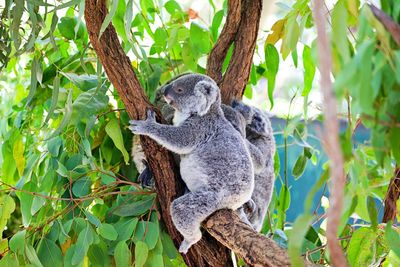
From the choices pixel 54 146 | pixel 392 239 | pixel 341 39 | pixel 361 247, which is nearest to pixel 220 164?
pixel 361 247

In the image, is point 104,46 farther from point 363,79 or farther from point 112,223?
point 363,79

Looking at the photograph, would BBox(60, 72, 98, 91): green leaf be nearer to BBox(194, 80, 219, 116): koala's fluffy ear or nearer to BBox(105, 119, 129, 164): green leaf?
BBox(105, 119, 129, 164): green leaf

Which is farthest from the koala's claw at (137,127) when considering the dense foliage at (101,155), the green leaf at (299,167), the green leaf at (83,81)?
the green leaf at (299,167)

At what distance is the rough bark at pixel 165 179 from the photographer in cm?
195

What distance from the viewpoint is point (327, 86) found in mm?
752

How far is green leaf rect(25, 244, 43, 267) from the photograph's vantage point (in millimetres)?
2247

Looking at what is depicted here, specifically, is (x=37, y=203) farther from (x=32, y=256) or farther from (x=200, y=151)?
(x=200, y=151)

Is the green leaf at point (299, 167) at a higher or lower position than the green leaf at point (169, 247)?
lower

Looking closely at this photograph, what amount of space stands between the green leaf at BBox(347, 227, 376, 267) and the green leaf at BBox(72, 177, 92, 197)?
934 mm

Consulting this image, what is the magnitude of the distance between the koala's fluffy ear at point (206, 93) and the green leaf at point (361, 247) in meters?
0.68

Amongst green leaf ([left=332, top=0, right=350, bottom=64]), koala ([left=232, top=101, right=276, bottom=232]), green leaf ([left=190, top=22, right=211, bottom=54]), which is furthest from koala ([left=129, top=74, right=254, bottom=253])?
green leaf ([left=332, top=0, right=350, bottom=64])

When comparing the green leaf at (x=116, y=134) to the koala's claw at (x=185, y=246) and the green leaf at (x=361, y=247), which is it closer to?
the koala's claw at (x=185, y=246)

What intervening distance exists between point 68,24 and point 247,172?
3.29ft

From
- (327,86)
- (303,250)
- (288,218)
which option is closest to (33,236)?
Answer: (303,250)
